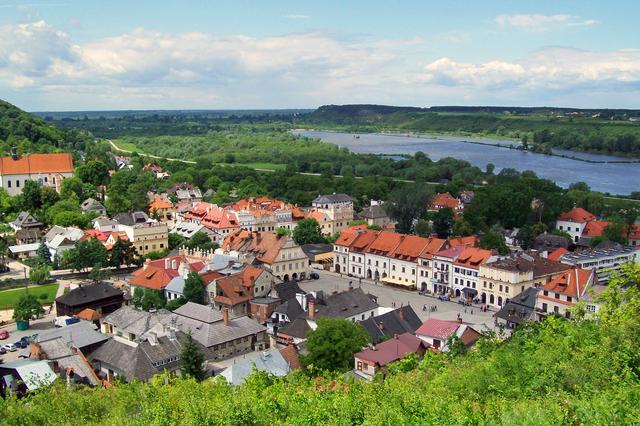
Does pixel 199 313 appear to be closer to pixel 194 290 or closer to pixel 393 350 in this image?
pixel 194 290

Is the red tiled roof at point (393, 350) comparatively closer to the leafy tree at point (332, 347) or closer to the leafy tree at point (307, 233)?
the leafy tree at point (332, 347)

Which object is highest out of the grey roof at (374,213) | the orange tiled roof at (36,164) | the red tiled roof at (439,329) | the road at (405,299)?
the orange tiled roof at (36,164)

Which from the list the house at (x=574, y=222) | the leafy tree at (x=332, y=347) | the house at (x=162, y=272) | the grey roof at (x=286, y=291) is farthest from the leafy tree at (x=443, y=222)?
the leafy tree at (x=332, y=347)

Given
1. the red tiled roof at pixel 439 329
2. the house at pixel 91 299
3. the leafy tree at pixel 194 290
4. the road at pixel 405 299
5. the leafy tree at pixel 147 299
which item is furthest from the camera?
the road at pixel 405 299

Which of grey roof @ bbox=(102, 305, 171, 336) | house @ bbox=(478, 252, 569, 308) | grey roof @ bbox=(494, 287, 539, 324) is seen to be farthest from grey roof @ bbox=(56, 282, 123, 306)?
house @ bbox=(478, 252, 569, 308)

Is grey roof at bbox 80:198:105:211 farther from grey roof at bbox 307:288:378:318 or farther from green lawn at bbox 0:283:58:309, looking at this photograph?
grey roof at bbox 307:288:378:318

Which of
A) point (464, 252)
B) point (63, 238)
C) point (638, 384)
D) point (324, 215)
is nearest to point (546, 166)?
point (324, 215)

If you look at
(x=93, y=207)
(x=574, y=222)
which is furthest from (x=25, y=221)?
(x=574, y=222)

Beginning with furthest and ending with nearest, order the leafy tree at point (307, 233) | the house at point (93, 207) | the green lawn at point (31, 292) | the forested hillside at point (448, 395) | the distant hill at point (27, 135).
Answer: the distant hill at point (27, 135)
the house at point (93, 207)
the leafy tree at point (307, 233)
the green lawn at point (31, 292)
the forested hillside at point (448, 395)
